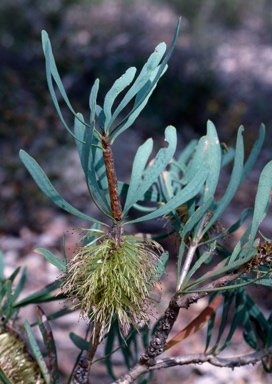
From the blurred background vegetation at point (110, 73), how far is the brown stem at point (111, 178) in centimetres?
241

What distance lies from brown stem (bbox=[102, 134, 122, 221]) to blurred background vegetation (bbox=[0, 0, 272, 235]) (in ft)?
7.91

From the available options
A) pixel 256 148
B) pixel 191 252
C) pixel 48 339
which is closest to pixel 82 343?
pixel 48 339

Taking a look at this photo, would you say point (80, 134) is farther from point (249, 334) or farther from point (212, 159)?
point (249, 334)

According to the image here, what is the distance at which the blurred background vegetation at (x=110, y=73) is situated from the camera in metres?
3.14

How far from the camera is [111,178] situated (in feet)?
1.43

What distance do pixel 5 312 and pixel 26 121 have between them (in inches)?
104

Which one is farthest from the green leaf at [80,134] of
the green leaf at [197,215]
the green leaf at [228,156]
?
the green leaf at [228,156]

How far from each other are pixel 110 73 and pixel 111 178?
3.94 metres

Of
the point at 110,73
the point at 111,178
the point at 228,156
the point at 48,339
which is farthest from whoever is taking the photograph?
the point at 110,73

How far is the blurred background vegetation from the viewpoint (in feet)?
10.3

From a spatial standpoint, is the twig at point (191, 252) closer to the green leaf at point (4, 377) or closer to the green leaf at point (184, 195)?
the green leaf at point (184, 195)

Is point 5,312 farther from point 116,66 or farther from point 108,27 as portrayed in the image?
point 108,27

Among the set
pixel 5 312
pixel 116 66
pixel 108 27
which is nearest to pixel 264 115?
pixel 116 66

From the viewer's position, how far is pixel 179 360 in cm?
53
